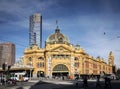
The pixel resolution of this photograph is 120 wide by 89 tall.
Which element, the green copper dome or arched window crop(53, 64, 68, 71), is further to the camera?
the green copper dome

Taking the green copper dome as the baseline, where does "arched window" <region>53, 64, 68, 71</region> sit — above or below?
below

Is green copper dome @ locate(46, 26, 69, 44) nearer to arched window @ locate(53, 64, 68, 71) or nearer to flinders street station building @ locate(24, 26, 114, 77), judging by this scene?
flinders street station building @ locate(24, 26, 114, 77)

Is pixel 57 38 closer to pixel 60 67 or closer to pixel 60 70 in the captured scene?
pixel 60 67

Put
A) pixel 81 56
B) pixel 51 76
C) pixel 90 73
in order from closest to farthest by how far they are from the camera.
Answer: pixel 51 76
pixel 81 56
pixel 90 73

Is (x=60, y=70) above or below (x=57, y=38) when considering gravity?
below

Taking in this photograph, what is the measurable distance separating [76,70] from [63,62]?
24.9 feet

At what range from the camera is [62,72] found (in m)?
118

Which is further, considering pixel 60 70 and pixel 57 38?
pixel 57 38

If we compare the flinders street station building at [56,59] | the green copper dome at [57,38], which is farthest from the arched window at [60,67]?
the green copper dome at [57,38]

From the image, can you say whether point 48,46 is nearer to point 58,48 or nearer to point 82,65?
point 58,48

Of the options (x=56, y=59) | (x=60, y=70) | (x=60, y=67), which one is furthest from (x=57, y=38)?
(x=60, y=70)

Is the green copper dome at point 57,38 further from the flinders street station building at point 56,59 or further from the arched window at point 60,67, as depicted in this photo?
the arched window at point 60,67

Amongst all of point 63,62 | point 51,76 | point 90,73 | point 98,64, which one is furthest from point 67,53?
point 98,64

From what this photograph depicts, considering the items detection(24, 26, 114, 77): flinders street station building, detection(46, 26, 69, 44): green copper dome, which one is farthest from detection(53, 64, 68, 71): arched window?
detection(46, 26, 69, 44): green copper dome
